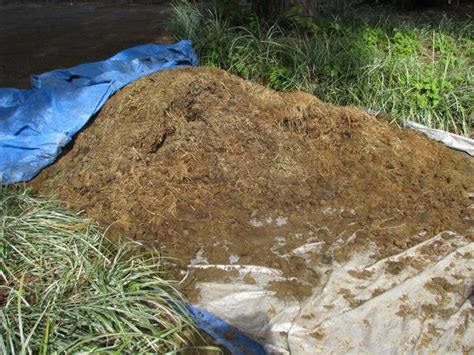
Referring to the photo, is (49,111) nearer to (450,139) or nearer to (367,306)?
(367,306)

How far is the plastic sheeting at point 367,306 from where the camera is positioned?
6.53 feet

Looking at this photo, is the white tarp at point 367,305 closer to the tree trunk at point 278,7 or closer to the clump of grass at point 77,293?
the clump of grass at point 77,293

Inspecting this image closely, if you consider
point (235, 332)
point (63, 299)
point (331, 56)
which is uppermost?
point (331, 56)

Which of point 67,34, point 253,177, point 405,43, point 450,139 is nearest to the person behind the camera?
point 253,177

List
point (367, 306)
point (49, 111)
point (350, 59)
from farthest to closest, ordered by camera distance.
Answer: point (350, 59), point (49, 111), point (367, 306)

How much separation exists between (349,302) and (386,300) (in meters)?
0.16

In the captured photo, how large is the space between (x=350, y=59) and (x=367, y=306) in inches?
104

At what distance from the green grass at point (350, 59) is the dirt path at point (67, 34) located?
1.10 meters

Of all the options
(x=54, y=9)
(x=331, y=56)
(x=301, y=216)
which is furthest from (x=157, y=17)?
(x=301, y=216)

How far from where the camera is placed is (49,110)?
3.30 meters

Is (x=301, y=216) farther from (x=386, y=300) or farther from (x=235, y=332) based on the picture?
(x=235, y=332)

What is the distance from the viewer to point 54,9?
32.6 feet

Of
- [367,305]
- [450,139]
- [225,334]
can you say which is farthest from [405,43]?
[225,334]

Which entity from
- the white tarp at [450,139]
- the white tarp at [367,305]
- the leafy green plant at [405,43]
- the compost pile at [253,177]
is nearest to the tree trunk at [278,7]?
the leafy green plant at [405,43]
